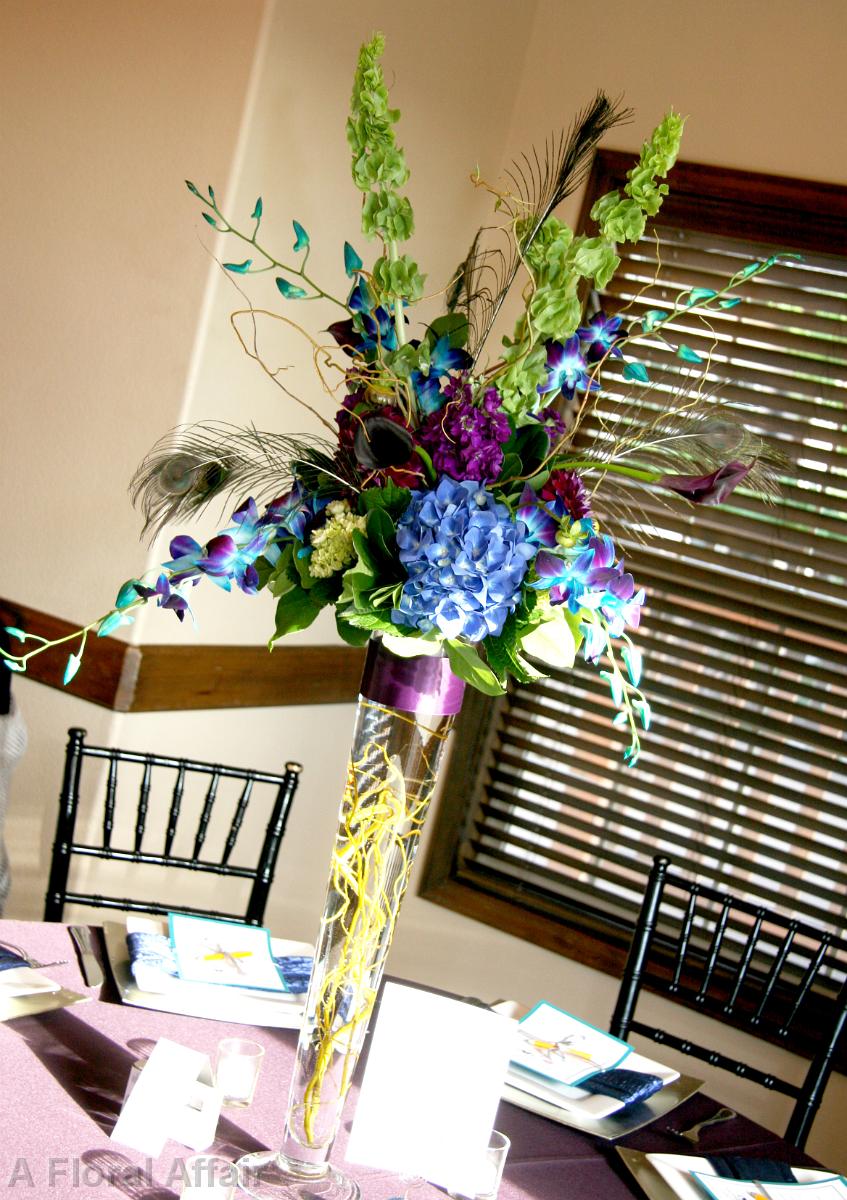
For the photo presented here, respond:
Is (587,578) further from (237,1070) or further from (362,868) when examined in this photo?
(237,1070)

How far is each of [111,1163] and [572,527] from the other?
724mm

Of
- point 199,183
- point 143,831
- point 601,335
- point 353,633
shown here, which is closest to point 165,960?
point 143,831

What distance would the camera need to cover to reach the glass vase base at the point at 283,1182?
1.14 m

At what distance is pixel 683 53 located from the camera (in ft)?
9.84

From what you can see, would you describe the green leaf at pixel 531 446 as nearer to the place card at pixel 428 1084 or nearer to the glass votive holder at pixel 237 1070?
the place card at pixel 428 1084

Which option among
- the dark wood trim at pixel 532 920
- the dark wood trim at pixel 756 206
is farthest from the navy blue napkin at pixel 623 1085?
the dark wood trim at pixel 756 206

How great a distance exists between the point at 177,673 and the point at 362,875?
1560 mm

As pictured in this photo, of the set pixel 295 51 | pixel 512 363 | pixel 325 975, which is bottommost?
pixel 325 975

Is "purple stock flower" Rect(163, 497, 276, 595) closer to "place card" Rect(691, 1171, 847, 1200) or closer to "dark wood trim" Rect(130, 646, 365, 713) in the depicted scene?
"place card" Rect(691, 1171, 847, 1200)

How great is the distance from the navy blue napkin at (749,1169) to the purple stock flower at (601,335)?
94 cm

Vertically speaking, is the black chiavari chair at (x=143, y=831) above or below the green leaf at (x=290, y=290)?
below

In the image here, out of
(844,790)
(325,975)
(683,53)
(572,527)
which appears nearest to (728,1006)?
(844,790)

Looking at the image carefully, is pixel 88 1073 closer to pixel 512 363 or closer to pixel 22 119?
pixel 512 363

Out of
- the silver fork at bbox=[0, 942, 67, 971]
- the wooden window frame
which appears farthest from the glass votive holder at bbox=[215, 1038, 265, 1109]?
the wooden window frame
